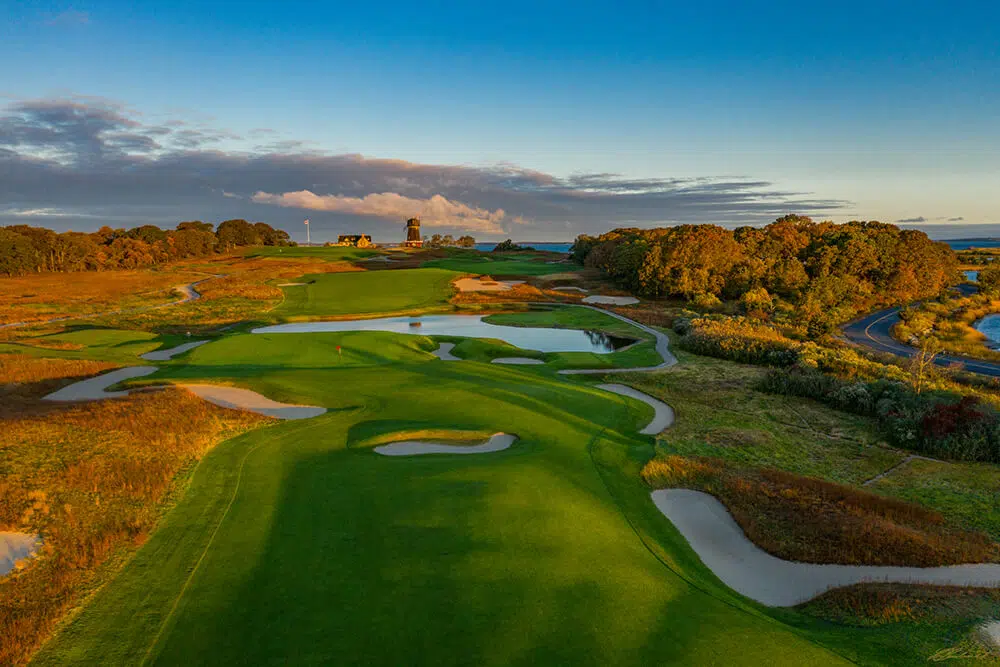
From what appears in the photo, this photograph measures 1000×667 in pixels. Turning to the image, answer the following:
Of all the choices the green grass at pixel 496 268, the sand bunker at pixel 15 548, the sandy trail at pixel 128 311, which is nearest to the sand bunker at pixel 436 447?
the sand bunker at pixel 15 548

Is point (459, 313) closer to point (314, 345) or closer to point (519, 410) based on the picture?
point (314, 345)

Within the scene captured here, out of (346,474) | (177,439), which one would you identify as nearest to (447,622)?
(346,474)

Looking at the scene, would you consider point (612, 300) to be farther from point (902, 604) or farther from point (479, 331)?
point (902, 604)

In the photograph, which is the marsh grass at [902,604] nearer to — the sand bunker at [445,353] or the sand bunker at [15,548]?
the sand bunker at [15,548]

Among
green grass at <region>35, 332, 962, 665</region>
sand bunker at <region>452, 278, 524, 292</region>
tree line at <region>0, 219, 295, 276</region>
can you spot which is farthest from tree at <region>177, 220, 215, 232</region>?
green grass at <region>35, 332, 962, 665</region>

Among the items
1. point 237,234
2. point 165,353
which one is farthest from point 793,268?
point 237,234

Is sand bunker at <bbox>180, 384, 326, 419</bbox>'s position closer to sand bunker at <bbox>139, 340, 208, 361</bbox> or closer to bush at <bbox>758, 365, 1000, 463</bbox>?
sand bunker at <bbox>139, 340, 208, 361</bbox>

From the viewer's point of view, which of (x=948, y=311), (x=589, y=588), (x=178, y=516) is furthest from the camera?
(x=948, y=311)
